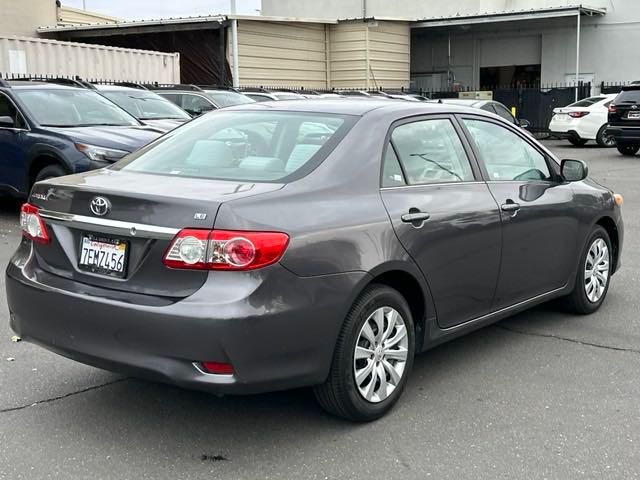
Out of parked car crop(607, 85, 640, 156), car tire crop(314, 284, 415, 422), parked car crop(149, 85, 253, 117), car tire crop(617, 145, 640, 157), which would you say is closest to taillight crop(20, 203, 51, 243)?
car tire crop(314, 284, 415, 422)

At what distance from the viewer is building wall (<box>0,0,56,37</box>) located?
25.8 m

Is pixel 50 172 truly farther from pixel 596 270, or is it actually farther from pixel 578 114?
pixel 578 114

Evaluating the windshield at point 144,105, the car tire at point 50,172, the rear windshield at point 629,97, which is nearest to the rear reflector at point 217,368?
the car tire at point 50,172

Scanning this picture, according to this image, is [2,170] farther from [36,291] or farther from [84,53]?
[84,53]

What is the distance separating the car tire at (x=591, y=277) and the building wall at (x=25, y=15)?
2424 cm

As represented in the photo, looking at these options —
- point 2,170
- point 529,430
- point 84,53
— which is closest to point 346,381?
point 529,430

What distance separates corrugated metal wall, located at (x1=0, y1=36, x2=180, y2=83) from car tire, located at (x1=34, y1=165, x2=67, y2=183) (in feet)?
31.5

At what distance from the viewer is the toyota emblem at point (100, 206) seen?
363 centimetres

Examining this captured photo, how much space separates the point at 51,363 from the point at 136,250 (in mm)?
1646

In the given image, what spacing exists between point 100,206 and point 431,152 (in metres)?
1.92

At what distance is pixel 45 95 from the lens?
10117mm

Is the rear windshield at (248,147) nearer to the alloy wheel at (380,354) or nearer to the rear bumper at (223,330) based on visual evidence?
the rear bumper at (223,330)

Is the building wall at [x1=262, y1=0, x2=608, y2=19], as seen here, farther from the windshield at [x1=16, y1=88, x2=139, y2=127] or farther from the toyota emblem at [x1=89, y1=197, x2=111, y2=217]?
the toyota emblem at [x1=89, y1=197, x2=111, y2=217]

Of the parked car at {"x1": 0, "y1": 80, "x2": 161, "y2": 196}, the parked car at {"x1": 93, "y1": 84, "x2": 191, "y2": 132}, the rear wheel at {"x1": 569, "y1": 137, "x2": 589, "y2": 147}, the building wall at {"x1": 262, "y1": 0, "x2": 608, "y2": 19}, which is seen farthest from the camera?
the building wall at {"x1": 262, "y1": 0, "x2": 608, "y2": 19}
